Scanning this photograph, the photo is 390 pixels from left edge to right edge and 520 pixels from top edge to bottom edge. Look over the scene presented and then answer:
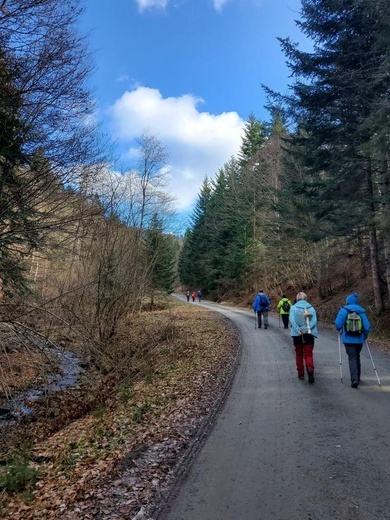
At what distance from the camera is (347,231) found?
16.6 meters

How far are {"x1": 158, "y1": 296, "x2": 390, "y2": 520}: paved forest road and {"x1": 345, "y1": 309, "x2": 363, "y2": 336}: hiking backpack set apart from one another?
41.6 inches

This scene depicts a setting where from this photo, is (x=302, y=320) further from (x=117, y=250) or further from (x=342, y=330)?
(x=117, y=250)

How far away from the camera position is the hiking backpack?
757cm

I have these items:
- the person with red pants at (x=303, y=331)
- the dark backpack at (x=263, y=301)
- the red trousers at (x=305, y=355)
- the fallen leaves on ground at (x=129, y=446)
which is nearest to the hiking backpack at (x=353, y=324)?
the person with red pants at (x=303, y=331)

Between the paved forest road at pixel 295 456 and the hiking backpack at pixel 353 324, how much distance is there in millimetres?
1056

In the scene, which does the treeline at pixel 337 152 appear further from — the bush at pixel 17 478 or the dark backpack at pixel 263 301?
the bush at pixel 17 478

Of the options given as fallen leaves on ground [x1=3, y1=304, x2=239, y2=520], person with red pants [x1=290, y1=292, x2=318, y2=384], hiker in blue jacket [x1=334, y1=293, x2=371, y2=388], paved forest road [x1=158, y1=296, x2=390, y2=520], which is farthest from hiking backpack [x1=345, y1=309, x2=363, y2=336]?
fallen leaves on ground [x1=3, y1=304, x2=239, y2=520]

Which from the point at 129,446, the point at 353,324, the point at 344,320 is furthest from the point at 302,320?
the point at 129,446

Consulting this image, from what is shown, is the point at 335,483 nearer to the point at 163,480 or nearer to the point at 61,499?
the point at 163,480

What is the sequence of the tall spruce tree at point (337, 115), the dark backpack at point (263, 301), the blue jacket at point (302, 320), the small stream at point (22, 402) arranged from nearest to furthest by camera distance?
the blue jacket at point (302, 320)
the small stream at point (22, 402)
the tall spruce tree at point (337, 115)
the dark backpack at point (263, 301)

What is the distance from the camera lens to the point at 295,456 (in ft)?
15.0

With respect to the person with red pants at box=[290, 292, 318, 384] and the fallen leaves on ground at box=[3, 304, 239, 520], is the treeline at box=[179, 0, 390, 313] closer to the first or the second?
the person with red pants at box=[290, 292, 318, 384]

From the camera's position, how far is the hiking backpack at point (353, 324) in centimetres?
757

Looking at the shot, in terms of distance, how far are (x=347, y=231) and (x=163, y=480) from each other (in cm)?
1476
